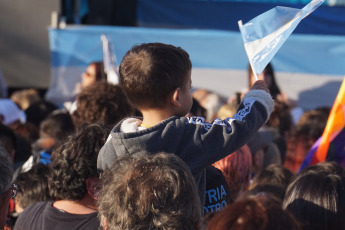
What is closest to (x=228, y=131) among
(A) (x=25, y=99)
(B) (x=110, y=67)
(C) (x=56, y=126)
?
(C) (x=56, y=126)

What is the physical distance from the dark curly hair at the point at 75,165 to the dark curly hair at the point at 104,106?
110 cm

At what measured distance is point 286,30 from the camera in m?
2.75

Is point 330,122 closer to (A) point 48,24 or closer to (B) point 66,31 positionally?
(B) point 66,31

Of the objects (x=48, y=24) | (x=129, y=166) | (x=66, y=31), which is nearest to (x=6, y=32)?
(x=48, y=24)

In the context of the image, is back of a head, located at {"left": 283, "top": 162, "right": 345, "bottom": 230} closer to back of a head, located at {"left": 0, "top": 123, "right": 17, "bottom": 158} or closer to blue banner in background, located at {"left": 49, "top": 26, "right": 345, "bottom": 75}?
back of a head, located at {"left": 0, "top": 123, "right": 17, "bottom": 158}

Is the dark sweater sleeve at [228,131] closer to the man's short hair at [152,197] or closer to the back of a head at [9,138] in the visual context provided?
the man's short hair at [152,197]

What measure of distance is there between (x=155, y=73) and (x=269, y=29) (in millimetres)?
690

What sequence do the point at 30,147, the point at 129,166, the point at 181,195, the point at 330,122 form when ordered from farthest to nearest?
→ the point at 30,147 → the point at 330,122 → the point at 129,166 → the point at 181,195

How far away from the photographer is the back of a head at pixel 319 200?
7.06 ft

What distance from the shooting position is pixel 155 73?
7.91 feet

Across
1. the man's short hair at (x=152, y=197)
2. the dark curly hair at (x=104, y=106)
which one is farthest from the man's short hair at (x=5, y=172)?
the dark curly hair at (x=104, y=106)

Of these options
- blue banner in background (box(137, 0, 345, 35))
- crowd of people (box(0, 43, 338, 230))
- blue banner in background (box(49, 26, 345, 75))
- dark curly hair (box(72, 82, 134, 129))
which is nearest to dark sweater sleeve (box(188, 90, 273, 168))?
crowd of people (box(0, 43, 338, 230))

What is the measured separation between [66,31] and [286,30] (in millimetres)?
5756

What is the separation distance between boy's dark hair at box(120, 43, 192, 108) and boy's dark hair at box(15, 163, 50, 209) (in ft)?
3.85
